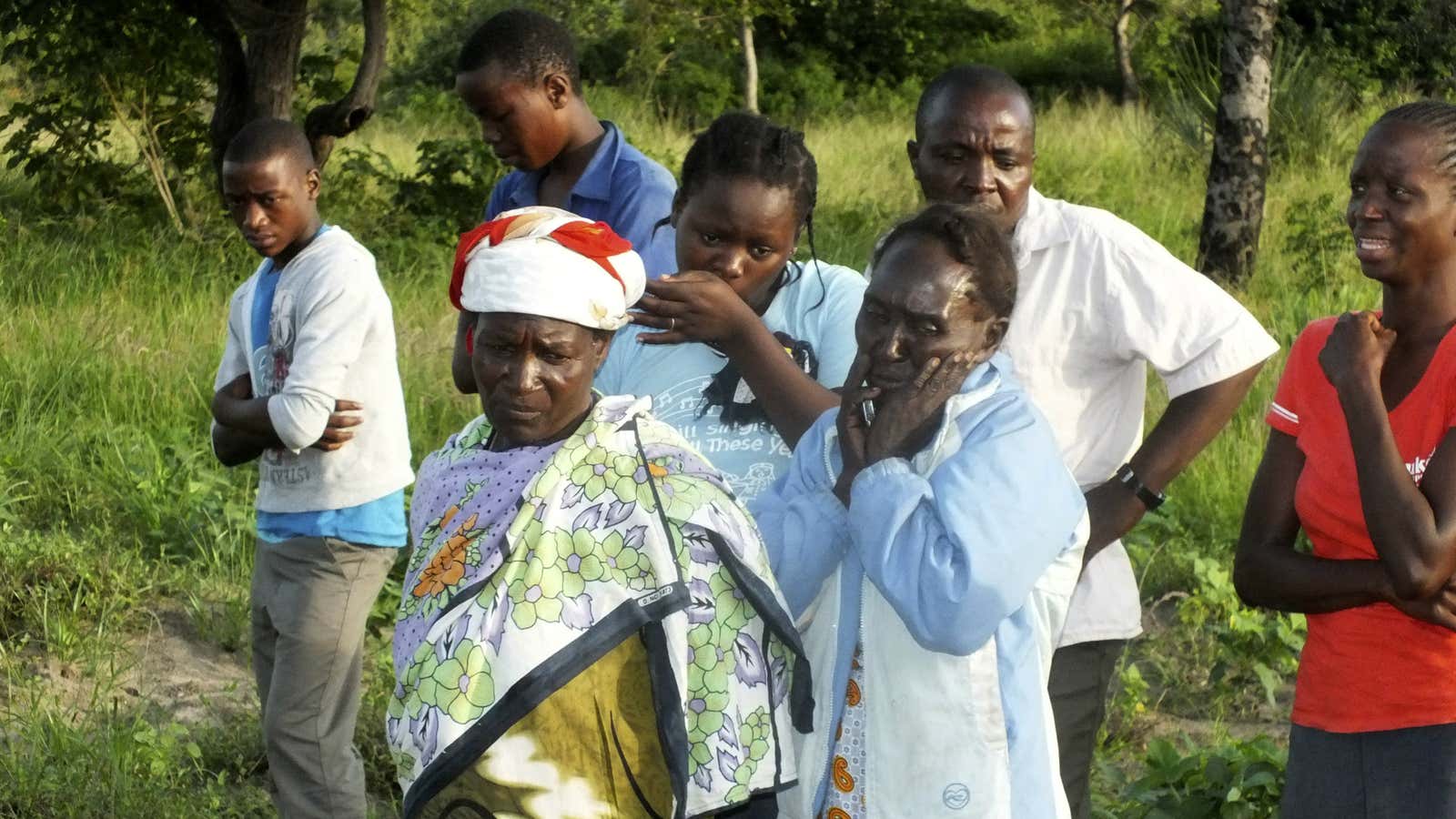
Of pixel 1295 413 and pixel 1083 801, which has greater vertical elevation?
pixel 1295 413

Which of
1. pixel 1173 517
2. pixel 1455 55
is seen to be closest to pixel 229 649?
pixel 1173 517

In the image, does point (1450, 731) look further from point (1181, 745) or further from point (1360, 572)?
point (1181, 745)

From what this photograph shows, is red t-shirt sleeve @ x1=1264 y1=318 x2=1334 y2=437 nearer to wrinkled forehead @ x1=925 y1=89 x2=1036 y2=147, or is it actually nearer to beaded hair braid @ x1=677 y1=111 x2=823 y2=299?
wrinkled forehead @ x1=925 y1=89 x2=1036 y2=147

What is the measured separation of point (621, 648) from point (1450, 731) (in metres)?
1.31

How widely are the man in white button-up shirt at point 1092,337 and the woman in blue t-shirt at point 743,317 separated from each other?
1.08ft

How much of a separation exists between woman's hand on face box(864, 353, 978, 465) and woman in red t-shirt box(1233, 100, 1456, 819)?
715 millimetres

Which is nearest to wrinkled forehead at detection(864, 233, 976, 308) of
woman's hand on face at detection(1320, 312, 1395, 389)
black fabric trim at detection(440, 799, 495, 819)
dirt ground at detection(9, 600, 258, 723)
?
woman's hand on face at detection(1320, 312, 1395, 389)

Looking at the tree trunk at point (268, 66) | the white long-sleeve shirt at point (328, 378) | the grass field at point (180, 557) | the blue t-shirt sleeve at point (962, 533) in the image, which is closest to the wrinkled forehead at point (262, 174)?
the white long-sleeve shirt at point (328, 378)

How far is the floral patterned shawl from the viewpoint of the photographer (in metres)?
2.22

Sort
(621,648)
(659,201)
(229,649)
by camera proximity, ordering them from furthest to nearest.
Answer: (229,649)
(659,201)
(621,648)

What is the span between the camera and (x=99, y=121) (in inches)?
422

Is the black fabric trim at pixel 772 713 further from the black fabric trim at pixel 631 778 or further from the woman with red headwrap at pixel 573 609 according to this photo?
the black fabric trim at pixel 631 778

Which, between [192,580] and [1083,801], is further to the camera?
[192,580]

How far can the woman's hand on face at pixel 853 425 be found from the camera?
2342 mm
